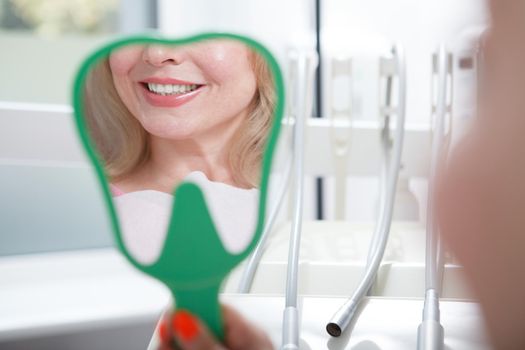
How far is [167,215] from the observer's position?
14.6 inches

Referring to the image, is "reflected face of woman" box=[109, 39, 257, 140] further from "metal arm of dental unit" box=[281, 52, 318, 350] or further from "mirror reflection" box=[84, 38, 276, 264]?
"metal arm of dental unit" box=[281, 52, 318, 350]

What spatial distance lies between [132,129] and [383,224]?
293mm

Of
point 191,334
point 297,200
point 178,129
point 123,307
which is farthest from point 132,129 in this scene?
point 123,307

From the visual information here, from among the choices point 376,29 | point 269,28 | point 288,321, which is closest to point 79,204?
point 269,28

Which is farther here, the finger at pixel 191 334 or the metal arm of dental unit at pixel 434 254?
the metal arm of dental unit at pixel 434 254

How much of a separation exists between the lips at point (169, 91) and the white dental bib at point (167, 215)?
0.05 metres

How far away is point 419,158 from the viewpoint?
101 cm

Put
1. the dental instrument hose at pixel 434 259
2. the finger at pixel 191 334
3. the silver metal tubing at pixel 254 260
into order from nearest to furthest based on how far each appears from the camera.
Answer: the finger at pixel 191 334, the dental instrument hose at pixel 434 259, the silver metal tubing at pixel 254 260

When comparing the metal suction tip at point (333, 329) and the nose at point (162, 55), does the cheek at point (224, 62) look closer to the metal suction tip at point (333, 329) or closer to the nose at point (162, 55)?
the nose at point (162, 55)

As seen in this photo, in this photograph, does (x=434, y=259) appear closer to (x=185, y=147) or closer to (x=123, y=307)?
(x=185, y=147)

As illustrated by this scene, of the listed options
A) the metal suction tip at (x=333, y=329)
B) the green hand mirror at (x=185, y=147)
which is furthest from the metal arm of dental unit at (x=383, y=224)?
the green hand mirror at (x=185, y=147)

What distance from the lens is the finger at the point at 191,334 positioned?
34 centimetres

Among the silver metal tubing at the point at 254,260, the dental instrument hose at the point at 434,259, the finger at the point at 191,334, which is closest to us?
the finger at the point at 191,334

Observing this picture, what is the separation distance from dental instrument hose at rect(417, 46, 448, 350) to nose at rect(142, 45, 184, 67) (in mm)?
167
